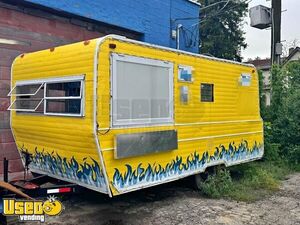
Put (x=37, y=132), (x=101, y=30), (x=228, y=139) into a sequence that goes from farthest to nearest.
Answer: (x=101, y=30), (x=228, y=139), (x=37, y=132)

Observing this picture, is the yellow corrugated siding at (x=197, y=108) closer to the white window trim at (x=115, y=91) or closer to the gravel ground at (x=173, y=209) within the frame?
the white window trim at (x=115, y=91)

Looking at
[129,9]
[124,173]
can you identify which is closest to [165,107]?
[124,173]

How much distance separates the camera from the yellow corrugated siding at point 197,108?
4.95 meters

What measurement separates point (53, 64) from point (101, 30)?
16.1ft

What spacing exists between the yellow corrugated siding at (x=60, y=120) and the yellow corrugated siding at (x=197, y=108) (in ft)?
0.66

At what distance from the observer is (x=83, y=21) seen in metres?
9.57

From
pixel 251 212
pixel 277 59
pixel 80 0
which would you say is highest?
pixel 80 0

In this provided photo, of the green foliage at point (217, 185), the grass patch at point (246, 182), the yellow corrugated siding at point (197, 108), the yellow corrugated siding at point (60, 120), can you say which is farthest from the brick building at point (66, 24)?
the grass patch at point (246, 182)

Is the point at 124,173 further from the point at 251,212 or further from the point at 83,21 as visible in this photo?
the point at 83,21

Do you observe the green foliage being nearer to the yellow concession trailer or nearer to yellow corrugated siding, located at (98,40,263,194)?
the yellow concession trailer

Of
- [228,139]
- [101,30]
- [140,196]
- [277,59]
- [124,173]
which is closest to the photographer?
[124,173]

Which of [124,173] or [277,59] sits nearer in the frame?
[124,173]

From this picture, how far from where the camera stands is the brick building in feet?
25.6

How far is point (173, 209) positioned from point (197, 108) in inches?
80.4
